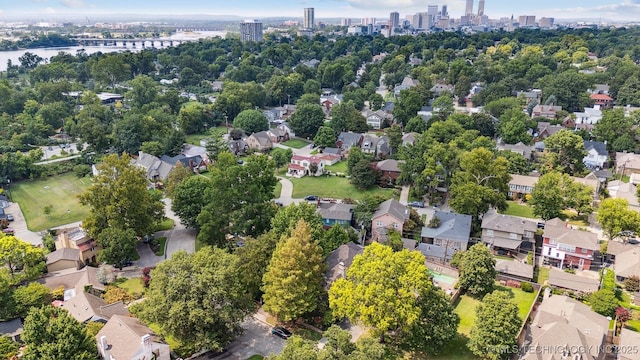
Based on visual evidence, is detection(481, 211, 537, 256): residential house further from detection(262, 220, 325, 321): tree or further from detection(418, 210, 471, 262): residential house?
detection(262, 220, 325, 321): tree

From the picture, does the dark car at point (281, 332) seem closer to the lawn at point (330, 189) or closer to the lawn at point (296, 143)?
the lawn at point (330, 189)

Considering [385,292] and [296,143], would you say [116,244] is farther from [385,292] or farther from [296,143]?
[296,143]

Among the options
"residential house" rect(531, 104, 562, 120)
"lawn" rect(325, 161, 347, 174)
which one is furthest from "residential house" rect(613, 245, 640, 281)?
"residential house" rect(531, 104, 562, 120)

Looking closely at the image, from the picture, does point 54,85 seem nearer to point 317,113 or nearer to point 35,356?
point 317,113

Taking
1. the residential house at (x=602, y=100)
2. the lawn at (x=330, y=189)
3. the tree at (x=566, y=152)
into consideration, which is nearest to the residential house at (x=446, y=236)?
the lawn at (x=330, y=189)

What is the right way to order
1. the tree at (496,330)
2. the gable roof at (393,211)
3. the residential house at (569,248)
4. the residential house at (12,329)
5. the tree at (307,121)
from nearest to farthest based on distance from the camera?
the tree at (496,330), the residential house at (12,329), the residential house at (569,248), the gable roof at (393,211), the tree at (307,121)

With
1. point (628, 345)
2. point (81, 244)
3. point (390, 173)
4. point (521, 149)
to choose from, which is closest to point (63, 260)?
point (81, 244)
